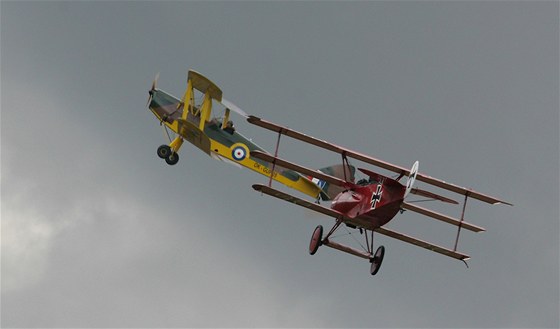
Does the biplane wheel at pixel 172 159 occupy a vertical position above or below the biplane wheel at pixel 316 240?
above

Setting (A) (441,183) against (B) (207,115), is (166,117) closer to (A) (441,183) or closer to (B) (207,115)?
(B) (207,115)

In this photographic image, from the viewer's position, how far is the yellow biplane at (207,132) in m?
47.6

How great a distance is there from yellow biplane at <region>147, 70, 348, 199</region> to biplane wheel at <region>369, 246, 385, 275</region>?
6821 mm

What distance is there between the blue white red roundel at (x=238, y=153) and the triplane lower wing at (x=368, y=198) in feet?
25.9

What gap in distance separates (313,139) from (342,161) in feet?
4.62

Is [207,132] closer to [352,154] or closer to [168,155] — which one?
[168,155]

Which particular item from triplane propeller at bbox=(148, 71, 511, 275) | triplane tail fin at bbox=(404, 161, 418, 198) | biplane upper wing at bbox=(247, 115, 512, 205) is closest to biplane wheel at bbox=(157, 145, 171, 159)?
triplane propeller at bbox=(148, 71, 511, 275)

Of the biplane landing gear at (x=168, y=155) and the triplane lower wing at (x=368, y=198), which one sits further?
the biplane landing gear at (x=168, y=155)

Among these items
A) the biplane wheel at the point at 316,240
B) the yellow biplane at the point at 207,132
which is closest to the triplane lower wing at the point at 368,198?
the biplane wheel at the point at 316,240

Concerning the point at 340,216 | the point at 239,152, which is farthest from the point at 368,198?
the point at 239,152

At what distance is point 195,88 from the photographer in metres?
47.7

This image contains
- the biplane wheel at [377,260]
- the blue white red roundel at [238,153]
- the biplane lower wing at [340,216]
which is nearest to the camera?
the biplane lower wing at [340,216]

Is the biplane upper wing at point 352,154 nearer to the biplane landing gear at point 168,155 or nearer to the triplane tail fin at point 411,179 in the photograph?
the triplane tail fin at point 411,179

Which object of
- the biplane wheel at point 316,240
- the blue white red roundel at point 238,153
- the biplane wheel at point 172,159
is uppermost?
the blue white red roundel at point 238,153
